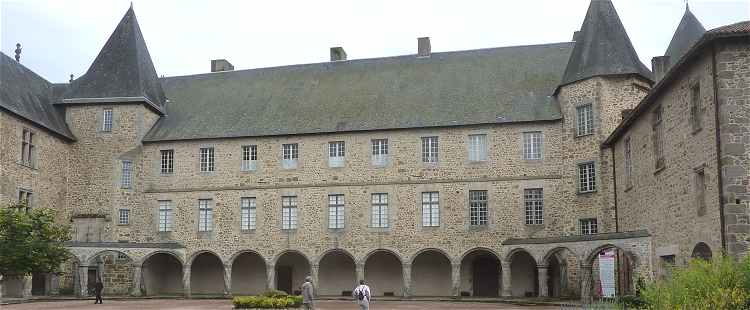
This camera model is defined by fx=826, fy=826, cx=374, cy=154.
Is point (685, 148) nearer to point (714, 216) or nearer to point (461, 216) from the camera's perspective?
point (714, 216)

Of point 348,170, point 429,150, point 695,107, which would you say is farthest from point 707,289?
point 348,170

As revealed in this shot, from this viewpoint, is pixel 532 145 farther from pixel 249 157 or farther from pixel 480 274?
pixel 249 157

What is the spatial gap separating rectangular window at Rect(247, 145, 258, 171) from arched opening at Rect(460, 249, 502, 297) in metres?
9.01

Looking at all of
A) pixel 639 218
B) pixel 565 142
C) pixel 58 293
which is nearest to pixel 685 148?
pixel 639 218

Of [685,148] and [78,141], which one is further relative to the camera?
[78,141]

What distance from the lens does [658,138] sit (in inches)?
834

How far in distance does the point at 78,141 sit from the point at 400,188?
13.1 meters

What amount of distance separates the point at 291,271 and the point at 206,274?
3.49 meters

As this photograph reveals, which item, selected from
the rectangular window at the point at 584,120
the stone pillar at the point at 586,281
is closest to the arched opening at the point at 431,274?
the stone pillar at the point at 586,281

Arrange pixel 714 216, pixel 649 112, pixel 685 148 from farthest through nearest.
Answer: pixel 649 112
pixel 685 148
pixel 714 216

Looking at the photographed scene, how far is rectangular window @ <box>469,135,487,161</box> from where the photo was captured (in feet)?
99.9

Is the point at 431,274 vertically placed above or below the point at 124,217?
below

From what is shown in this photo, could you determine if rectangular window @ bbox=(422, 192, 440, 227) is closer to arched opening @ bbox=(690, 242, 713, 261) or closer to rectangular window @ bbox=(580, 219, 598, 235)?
rectangular window @ bbox=(580, 219, 598, 235)

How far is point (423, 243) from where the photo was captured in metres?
30.3
